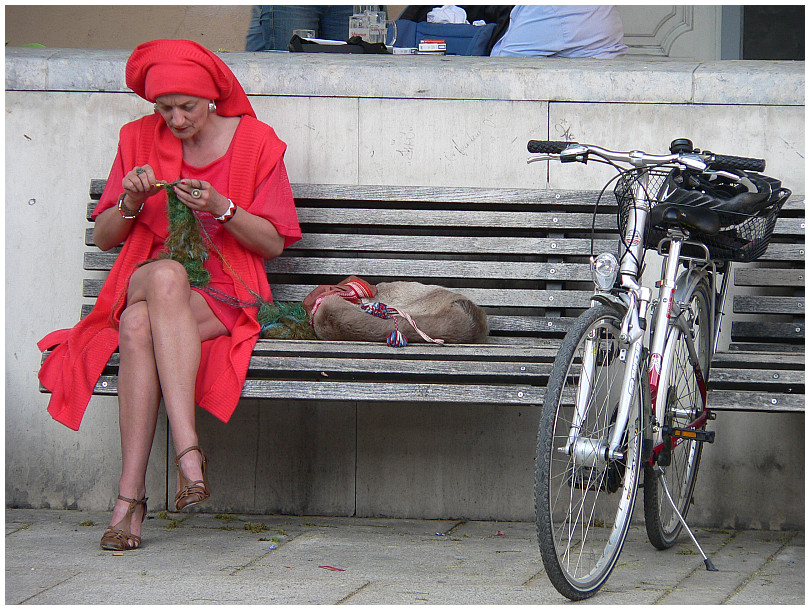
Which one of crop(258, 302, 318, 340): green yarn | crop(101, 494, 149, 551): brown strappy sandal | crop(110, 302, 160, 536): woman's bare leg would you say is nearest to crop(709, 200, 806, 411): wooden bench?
crop(258, 302, 318, 340): green yarn

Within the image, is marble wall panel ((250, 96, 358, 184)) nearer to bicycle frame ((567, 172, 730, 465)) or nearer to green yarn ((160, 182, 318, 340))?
green yarn ((160, 182, 318, 340))

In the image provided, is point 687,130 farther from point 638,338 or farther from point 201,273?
point 201,273

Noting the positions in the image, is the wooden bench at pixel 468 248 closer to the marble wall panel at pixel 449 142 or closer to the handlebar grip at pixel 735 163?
the marble wall panel at pixel 449 142

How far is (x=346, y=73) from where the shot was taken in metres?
3.94

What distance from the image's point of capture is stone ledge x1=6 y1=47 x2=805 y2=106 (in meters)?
3.83

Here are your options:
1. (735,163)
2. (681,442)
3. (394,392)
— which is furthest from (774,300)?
(394,392)

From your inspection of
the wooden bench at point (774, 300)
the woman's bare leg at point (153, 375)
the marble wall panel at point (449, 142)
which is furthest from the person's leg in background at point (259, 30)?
the wooden bench at point (774, 300)

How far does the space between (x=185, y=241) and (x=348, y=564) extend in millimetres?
1202

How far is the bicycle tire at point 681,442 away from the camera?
3.04 metres

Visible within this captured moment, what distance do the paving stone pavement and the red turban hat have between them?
150 cm

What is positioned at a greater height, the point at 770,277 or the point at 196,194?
the point at 196,194

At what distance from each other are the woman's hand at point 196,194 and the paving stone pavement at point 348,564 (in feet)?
3.60

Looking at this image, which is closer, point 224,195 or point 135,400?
point 135,400

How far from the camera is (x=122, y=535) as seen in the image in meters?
3.16
